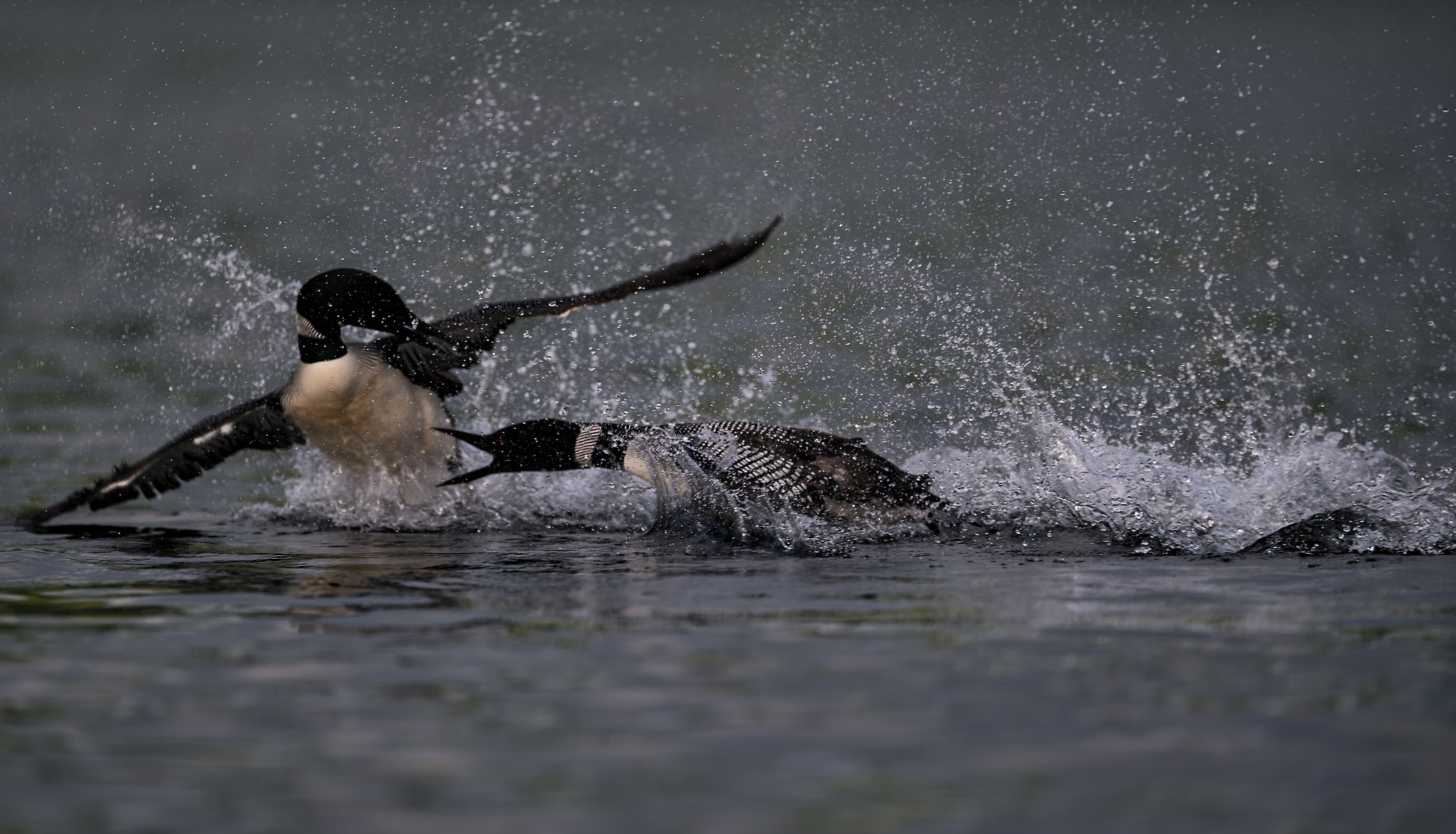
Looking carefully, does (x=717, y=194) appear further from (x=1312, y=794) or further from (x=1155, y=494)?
(x=1312, y=794)

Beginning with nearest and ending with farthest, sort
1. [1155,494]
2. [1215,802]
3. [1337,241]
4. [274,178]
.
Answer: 1. [1215,802]
2. [1155,494]
3. [1337,241]
4. [274,178]

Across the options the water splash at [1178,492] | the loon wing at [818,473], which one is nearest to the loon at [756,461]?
the loon wing at [818,473]

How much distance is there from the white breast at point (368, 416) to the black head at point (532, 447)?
724mm

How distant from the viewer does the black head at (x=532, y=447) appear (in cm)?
766

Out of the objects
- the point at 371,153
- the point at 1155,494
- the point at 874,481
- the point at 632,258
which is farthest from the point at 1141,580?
Result: the point at 371,153

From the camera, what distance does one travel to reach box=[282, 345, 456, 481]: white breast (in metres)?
8.09

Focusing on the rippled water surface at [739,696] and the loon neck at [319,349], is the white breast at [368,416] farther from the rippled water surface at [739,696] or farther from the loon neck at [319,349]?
the rippled water surface at [739,696]

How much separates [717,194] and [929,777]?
14.5 metres

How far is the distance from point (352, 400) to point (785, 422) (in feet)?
11.6

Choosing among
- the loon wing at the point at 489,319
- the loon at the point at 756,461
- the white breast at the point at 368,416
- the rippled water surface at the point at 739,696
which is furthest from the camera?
the white breast at the point at 368,416

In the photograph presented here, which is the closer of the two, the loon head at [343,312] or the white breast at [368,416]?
the loon head at [343,312]

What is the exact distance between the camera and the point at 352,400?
26.7 ft

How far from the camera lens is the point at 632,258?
15.2m

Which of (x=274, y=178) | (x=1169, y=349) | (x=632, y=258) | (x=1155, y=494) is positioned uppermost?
(x=274, y=178)
